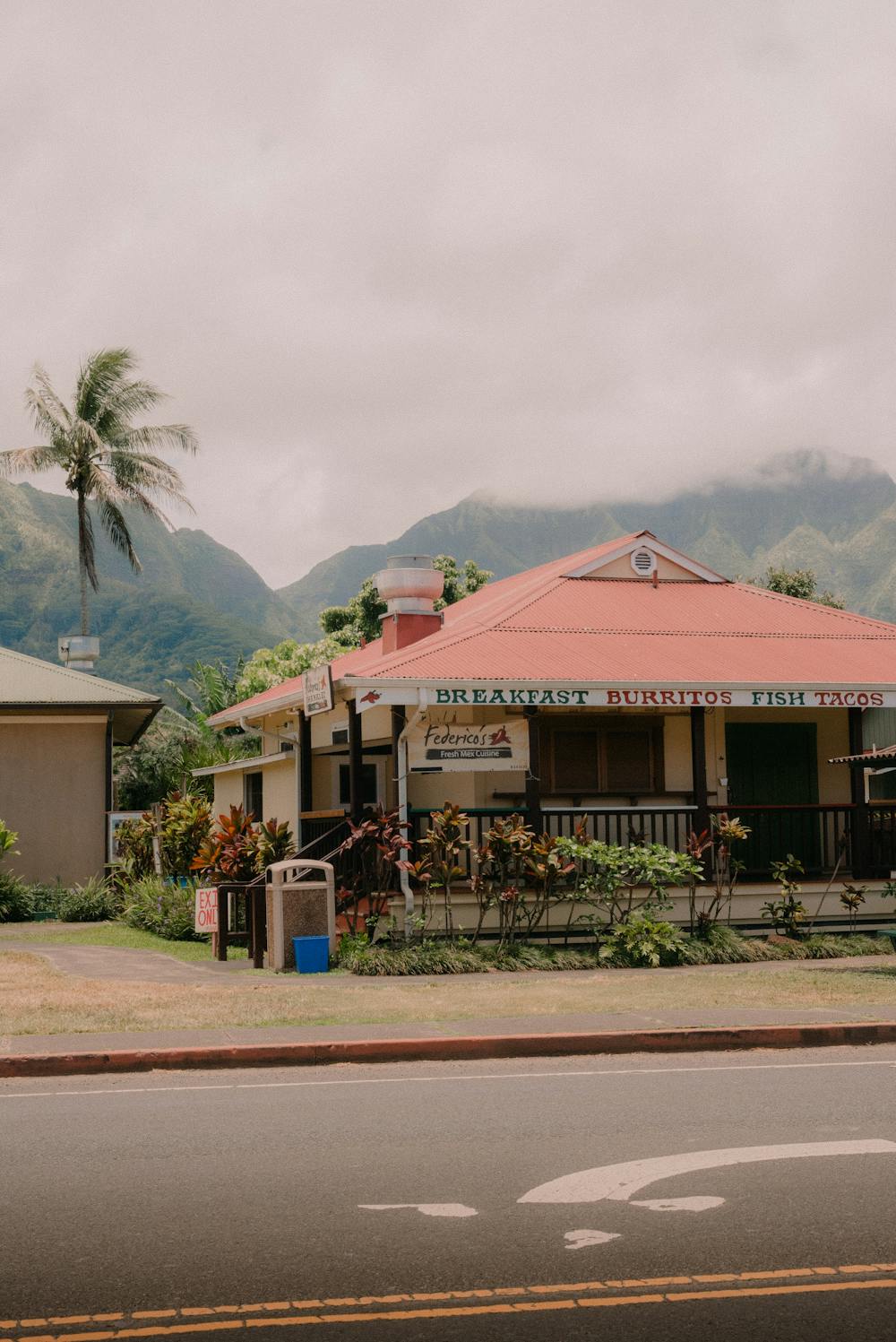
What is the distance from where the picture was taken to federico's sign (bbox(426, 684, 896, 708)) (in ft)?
55.4

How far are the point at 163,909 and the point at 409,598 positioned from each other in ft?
20.0

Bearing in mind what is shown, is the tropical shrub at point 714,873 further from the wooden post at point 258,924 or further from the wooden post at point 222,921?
the wooden post at point 222,921

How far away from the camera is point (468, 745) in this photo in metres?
17.3

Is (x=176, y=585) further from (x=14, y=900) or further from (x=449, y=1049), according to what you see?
(x=449, y=1049)

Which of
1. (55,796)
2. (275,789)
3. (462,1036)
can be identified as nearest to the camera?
(462,1036)

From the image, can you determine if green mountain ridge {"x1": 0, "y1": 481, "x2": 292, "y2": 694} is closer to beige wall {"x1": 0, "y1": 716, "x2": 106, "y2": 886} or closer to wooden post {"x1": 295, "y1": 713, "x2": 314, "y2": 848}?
beige wall {"x1": 0, "y1": 716, "x2": 106, "y2": 886}

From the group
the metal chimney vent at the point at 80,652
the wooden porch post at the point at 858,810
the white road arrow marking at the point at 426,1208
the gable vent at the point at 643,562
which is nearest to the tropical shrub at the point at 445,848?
the wooden porch post at the point at 858,810

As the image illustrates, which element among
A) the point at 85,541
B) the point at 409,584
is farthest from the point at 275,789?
the point at 85,541

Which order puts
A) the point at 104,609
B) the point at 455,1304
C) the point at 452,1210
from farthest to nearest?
the point at 104,609
the point at 452,1210
the point at 455,1304

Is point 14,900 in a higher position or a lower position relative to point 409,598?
lower

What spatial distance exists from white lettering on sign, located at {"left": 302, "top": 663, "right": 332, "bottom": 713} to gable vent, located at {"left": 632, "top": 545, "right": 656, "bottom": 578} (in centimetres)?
625

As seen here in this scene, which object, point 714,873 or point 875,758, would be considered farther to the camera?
point 714,873

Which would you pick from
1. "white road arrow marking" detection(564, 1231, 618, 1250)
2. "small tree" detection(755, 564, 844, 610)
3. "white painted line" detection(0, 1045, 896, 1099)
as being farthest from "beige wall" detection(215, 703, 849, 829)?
"small tree" detection(755, 564, 844, 610)

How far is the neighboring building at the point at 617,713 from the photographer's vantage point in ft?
57.0
